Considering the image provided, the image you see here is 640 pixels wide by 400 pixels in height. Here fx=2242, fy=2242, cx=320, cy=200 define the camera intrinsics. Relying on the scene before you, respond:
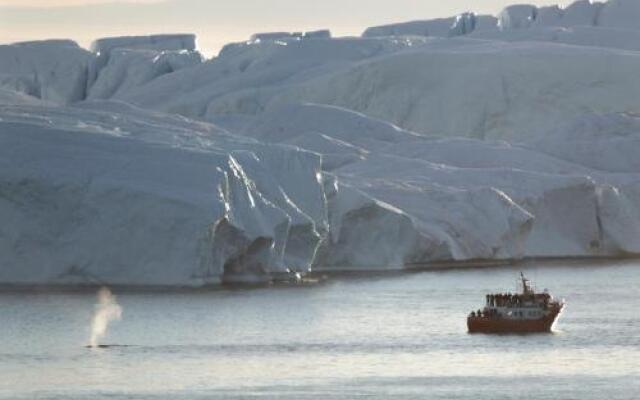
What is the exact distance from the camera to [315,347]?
178ft

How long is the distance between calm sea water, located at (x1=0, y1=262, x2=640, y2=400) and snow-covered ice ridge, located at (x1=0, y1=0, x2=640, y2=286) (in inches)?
75.2

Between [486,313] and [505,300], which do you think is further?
[505,300]

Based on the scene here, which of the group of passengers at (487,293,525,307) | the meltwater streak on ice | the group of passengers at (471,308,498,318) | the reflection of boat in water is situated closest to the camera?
the meltwater streak on ice

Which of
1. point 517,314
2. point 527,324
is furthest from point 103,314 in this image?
point 527,324

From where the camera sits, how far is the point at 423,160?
320 ft

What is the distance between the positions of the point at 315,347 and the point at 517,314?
7338 millimetres

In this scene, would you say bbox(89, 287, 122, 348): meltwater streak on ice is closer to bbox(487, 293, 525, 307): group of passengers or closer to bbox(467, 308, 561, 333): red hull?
bbox(487, 293, 525, 307): group of passengers

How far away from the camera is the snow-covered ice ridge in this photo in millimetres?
66438

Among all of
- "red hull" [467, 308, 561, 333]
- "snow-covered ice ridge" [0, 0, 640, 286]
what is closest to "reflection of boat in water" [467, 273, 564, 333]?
"red hull" [467, 308, 561, 333]

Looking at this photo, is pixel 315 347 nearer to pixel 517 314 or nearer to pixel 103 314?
pixel 517 314

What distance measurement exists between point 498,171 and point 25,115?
24.5 meters

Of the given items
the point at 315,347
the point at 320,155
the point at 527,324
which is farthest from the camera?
the point at 320,155

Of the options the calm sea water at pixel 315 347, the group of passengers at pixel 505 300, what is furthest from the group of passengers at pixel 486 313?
Result: the calm sea water at pixel 315 347

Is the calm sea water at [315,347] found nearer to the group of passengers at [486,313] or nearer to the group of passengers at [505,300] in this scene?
the group of passengers at [486,313]
